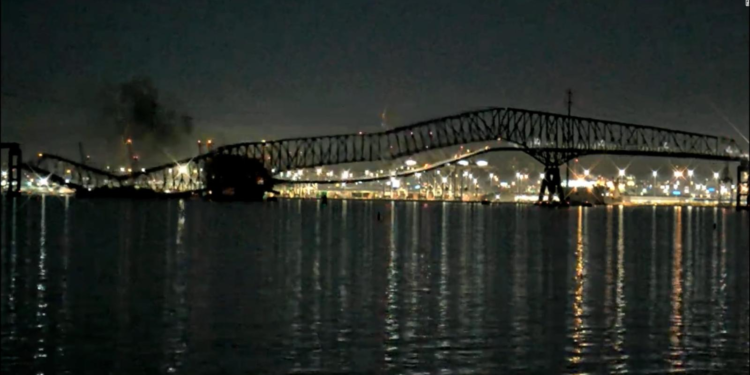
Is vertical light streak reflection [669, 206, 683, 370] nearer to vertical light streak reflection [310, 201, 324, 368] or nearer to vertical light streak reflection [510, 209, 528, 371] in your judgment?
vertical light streak reflection [510, 209, 528, 371]

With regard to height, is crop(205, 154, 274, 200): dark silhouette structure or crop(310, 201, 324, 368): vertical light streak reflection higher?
crop(205, 154, 274, 200): dark silhouette structure

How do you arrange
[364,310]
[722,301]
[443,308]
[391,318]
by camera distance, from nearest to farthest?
[391,318], [364,310], [443,308], [722,301]

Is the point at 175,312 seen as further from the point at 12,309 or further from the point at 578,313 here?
the point at 578,313

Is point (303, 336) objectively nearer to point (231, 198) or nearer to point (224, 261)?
point (224, 261)

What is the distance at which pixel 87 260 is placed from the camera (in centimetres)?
3506

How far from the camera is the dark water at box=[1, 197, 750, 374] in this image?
17594 mm

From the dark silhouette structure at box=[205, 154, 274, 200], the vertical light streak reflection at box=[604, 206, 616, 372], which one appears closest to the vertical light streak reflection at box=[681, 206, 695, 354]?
the vertical light streak reflection at box=[604, 206, 616, 372]

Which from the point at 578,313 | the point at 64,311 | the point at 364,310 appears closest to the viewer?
the point at 64,311

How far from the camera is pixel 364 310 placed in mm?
23078

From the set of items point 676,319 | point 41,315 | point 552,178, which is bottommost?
point 676,319

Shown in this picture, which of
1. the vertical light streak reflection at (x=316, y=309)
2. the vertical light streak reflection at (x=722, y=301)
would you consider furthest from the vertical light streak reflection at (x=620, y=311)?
the vertical light streak reflection at (x=316, y=309)

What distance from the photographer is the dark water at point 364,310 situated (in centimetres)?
1759

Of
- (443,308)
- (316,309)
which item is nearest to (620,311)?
(443,308)

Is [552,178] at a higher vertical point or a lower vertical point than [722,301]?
higher
